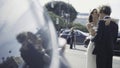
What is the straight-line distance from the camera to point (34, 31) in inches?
117

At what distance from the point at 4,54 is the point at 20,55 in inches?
4.6

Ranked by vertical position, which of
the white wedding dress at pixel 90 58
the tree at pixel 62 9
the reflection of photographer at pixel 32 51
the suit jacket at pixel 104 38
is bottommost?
the tree at pixel 62 9

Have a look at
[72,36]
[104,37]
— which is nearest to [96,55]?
[104,37]

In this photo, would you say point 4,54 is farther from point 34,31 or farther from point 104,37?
point 104,37

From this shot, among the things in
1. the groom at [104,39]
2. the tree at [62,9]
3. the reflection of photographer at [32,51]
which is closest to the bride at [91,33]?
the groom at [104,39]

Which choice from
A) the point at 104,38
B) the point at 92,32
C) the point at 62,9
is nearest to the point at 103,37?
the point at 104,38

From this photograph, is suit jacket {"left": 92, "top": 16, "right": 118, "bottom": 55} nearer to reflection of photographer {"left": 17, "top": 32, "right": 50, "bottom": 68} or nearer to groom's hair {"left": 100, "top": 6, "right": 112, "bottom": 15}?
groom's hair {"left": 100, "top": 6, "right": 112, "bottom": 15}

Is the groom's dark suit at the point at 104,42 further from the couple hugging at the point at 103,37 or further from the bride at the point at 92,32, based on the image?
the bride at the point at 92,32

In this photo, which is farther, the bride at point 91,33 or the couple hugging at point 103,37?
the bride at point 91,33

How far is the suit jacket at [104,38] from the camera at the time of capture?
18.0 feet

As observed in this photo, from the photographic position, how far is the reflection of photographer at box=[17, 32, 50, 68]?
289cm

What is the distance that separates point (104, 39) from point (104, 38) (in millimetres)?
14

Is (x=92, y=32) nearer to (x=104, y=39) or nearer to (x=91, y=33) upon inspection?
(x=91, y=33)

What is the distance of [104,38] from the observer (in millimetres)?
5551
